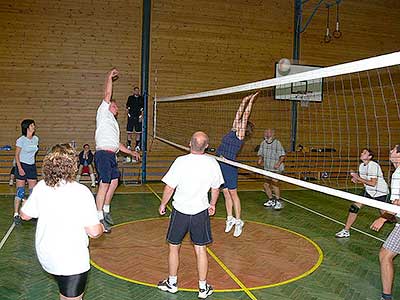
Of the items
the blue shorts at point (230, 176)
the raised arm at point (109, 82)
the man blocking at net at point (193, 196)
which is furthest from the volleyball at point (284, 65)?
the man blocking at net at point (193, 196)

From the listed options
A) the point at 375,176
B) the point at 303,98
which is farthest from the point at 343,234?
the point at 303,98

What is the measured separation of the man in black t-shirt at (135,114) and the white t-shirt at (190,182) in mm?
9545

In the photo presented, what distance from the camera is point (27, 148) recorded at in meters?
7.66

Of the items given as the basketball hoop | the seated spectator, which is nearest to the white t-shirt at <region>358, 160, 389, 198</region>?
the seated spectator

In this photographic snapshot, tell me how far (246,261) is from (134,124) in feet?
29.1

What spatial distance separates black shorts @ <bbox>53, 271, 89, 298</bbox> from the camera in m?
3.20

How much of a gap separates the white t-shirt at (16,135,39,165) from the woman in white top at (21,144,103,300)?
4.73 m

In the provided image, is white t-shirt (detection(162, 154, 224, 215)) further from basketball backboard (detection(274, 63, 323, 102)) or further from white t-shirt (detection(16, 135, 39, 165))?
basketball backboard (detection(274, 63, 323, 102))

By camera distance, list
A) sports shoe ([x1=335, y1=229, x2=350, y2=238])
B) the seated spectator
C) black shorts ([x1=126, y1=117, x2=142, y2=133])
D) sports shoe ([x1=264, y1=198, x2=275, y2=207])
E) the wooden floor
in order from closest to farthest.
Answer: the wooden floor < sports shoe ([x1=335, y1=229, x2=350, y2=238]) < sports shoe ([x1=264, y1=198, x2=275, y2=207]) < the seated spectator < black shorts ([x1=126, y1=117, x2=142, y2=133])

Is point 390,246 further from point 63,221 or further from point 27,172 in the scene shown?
point 27,172

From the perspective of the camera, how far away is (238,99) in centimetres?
1512

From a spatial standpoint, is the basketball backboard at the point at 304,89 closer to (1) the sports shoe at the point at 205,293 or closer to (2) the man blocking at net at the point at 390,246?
(2) the man blocking at net at the point at 390,246

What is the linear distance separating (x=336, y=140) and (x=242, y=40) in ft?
17.5

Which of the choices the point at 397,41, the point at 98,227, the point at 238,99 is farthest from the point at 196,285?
the point at 397,41
